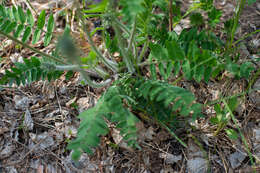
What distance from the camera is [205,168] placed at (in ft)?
6.65

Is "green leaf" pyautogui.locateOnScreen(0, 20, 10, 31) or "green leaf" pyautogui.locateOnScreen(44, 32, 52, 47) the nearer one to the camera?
"green leaf" pyautogui.locateOnScreen(0, 20, 10, 31)

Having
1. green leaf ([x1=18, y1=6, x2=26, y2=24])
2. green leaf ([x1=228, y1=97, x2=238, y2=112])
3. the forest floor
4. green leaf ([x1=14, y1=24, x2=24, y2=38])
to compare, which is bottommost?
the forest floor

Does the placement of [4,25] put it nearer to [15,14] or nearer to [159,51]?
[15,14]

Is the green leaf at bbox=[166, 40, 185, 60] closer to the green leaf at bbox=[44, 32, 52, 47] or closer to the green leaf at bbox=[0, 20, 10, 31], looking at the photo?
the green leaf at bbox=[44, 32, 52, 47]

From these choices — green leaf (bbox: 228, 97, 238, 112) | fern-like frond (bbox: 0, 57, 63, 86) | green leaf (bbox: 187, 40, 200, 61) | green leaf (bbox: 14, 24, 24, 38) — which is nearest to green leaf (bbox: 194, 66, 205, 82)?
green leaf (bbox: 187, 40, 200, 61)

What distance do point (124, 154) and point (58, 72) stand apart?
1.00m

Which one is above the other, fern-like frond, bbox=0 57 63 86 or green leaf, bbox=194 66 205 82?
fern-like frond, bbox=0 57 63 86

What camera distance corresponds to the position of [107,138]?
2211 mm

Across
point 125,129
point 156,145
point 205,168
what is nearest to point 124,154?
point 156,145

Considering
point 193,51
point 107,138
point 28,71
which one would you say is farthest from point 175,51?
point 28,71

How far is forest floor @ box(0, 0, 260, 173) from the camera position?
81.4 inches

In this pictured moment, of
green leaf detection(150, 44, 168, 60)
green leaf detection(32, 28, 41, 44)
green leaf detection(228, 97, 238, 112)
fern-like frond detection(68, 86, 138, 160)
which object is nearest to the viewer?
fern-like frond detection(68, 86, 138, 160)

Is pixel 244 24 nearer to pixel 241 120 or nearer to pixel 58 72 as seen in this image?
pixel 241 120

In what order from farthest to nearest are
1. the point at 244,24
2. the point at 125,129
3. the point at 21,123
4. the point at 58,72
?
the point at 244,24, the point at 21,123, the point at 58,72, the point at 125,129
